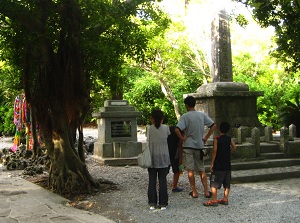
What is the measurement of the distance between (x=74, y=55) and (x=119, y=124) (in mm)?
5245

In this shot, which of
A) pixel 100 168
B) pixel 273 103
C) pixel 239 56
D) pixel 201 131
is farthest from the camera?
pixel 239 56

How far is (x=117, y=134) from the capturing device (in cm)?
1295

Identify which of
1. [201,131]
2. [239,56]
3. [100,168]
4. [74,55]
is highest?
[239,56]

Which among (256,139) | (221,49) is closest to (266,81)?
(221,49)

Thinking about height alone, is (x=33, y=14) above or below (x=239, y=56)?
below

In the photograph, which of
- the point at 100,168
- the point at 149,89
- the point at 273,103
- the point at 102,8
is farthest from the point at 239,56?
the point at 102,8

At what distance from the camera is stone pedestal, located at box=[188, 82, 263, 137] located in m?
11.2

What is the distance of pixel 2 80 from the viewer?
76.4 ft

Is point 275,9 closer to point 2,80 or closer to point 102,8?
point 102,8

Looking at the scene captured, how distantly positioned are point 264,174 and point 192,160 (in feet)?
9.82

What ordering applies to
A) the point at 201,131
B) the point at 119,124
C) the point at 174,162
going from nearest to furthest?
the point at 201,131
the point at 174,162
the point at 119,124

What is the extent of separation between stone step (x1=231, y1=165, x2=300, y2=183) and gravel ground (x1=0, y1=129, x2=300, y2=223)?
24 cm

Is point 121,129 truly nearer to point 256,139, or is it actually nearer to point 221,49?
point 221,49

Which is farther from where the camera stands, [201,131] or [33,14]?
[33,14]
